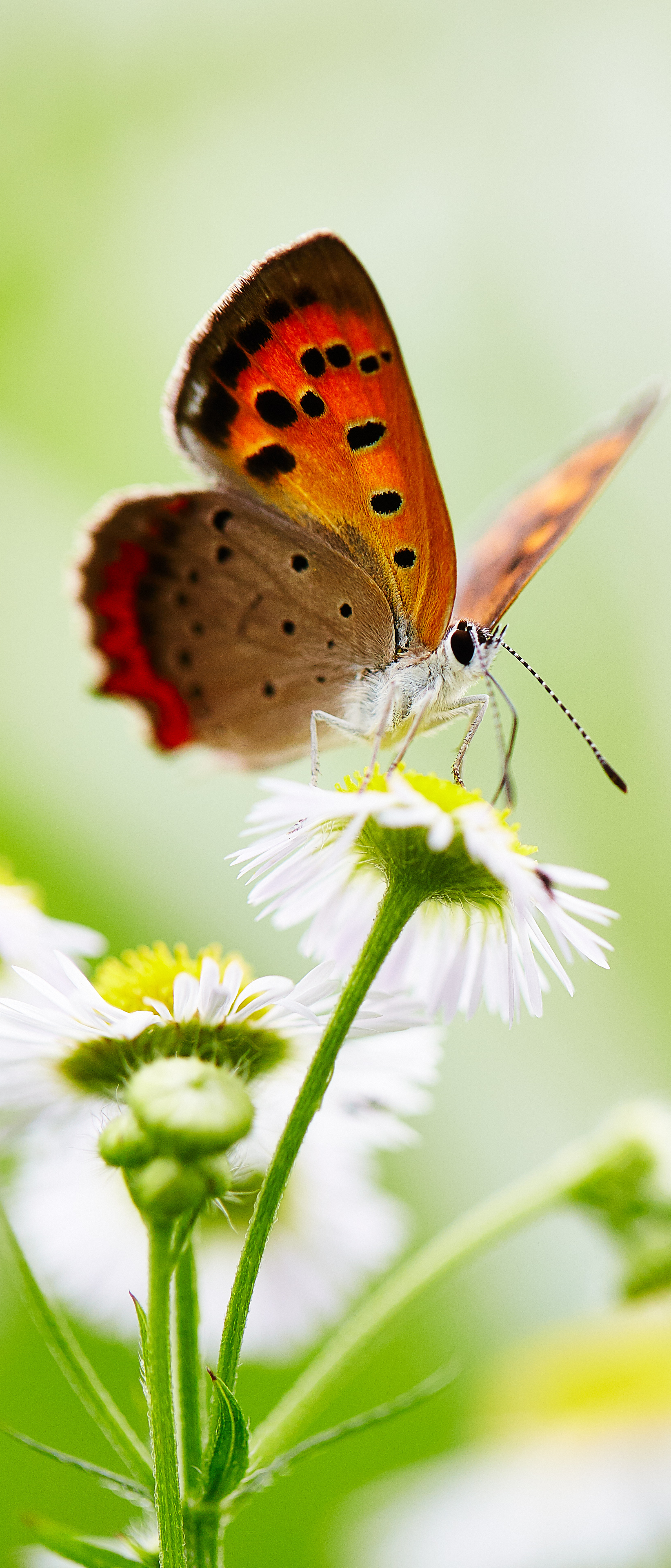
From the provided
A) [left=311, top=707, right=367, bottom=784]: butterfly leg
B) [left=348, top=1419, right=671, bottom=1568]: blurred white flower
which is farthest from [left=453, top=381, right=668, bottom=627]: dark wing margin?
[left=348, top=1419, right=671, bottom=1568]: blurred white flower

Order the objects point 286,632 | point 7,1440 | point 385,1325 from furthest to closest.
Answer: point 7,1440 < point 286,632 < point 385,1325

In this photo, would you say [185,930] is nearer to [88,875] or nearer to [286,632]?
[88,875]

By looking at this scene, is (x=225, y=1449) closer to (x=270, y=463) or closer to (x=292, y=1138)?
(x=292, y=1138)

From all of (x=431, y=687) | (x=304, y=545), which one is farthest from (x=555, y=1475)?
(x=304, y=545)

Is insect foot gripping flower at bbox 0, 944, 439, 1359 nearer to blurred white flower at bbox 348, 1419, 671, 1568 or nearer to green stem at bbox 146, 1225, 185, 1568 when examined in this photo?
green stem at bbox 146, 1225, 185, 1568

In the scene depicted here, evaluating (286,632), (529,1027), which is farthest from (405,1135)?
(529,1027)

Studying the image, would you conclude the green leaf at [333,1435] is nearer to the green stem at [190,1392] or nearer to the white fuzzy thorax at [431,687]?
the green stem at [190,1392]
